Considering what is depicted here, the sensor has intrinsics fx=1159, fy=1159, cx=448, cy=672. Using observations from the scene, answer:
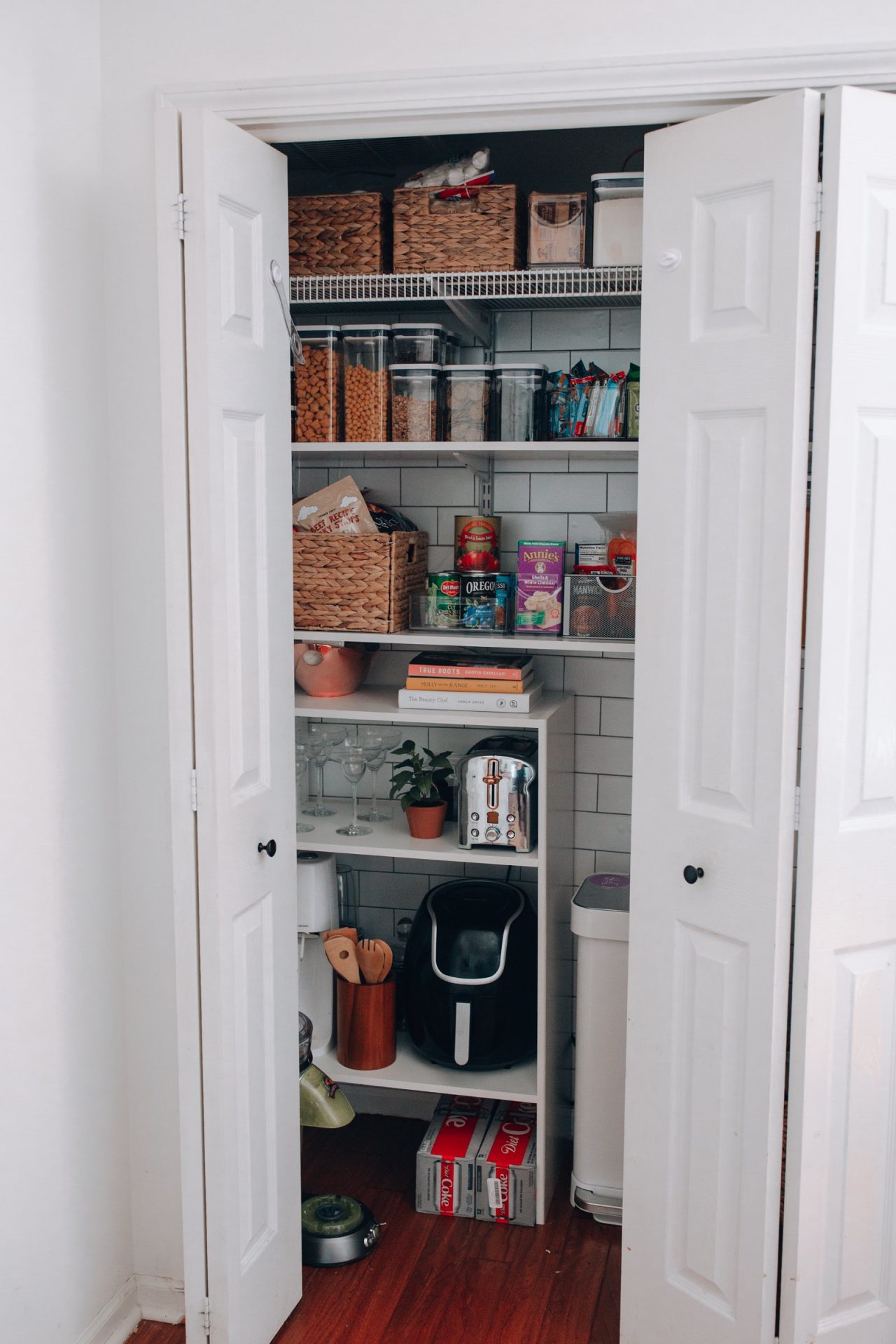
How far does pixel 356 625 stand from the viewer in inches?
108

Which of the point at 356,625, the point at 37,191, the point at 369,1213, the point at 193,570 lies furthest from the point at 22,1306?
the point at 37,191

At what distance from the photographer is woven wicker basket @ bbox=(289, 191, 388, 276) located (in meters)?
2.61

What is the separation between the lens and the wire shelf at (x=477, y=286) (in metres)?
2.49

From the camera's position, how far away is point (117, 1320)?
231cm

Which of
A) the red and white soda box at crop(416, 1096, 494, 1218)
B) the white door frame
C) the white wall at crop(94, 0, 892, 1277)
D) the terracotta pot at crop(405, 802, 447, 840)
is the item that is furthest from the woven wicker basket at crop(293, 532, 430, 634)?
the red and white soda box at crop(416, 1096, 494, 1218)

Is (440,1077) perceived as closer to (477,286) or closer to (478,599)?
(478,599)

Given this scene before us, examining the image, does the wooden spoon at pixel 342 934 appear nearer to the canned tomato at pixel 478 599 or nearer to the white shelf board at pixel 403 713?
the white shelf board at pixel 403 713

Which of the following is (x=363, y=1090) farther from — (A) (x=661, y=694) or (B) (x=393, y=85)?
(B) (x=393, y=85)

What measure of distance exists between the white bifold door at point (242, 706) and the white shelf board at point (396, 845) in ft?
1.41

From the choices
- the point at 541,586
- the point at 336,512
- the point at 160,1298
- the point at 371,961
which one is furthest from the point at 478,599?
the point at 160,1298

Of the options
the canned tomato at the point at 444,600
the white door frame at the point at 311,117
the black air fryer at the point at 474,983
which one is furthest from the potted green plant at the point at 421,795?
the white door frame at the point at 311,117

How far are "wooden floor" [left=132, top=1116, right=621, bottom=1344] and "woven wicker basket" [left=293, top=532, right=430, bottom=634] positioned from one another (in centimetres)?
141

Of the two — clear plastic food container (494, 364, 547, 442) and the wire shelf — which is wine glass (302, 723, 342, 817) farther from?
the wire shelf

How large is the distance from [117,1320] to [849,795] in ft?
5.78
